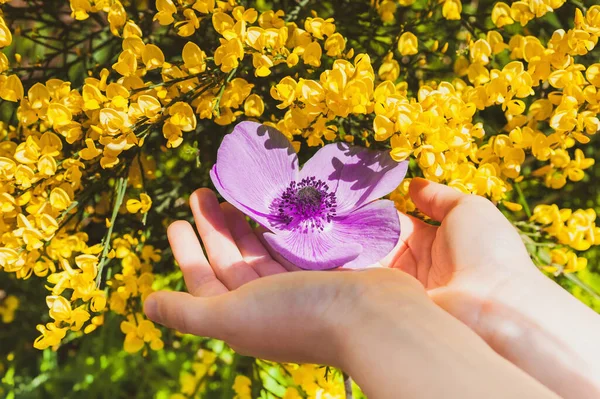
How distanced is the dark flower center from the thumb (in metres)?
0.21

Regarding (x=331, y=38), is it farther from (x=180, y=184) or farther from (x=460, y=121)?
(x=180, y=184)

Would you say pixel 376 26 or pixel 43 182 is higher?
pixel 376 26


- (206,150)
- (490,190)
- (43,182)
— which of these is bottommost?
(206,150)

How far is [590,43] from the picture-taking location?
105 centimetres

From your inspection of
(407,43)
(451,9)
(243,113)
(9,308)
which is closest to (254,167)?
(243,113)

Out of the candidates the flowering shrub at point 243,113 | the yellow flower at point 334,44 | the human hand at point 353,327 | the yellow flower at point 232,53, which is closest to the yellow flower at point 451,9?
the flowering shrub at point 243,113

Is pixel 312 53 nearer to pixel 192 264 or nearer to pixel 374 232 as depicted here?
pixel 374 232

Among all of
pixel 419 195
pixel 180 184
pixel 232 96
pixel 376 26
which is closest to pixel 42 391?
pixel 180 184

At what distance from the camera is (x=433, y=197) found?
3.84ft

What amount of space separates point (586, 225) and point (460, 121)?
0.42 metres

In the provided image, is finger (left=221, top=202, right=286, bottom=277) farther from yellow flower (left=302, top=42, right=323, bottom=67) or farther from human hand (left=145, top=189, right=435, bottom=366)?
yellow flower (left=302, top=42, right=323, bottom=67)

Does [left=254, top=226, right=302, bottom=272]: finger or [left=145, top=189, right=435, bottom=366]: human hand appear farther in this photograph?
[left=254, top=226, right=302, bottom=272]: finger

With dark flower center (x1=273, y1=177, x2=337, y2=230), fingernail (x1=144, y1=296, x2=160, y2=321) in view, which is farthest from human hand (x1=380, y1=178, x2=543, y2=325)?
fingernail (x1=144, y1=296, x2=160, y2=321)

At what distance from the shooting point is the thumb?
Result: 1.15m
